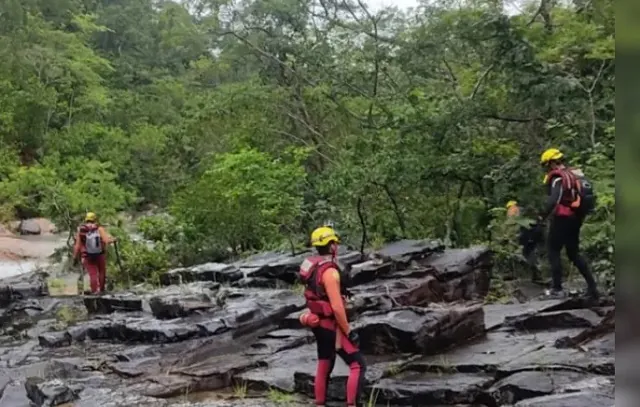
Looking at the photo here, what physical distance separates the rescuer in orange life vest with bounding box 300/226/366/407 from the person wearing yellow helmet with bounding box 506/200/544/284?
669 cm

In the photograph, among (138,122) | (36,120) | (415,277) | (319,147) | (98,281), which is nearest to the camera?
Result: (415,277)

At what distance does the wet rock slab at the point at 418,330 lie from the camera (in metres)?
7.82

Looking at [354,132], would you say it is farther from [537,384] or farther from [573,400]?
[573,400]

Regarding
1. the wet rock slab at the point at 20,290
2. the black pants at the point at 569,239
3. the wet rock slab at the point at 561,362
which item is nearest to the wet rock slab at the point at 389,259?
the black pants at the point at 569,239

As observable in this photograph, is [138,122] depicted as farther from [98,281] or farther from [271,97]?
[98,281]

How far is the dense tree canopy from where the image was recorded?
535 inches

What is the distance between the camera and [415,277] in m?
11.2

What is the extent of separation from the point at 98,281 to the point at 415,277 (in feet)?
21.8

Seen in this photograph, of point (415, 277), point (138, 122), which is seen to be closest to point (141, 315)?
point (415, 277)

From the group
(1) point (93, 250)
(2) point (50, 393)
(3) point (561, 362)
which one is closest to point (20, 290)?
(1) point (93, 250)

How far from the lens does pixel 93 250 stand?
46.9ft

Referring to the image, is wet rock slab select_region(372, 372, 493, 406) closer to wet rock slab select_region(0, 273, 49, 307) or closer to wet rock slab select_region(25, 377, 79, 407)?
wet rock slab select_region(25, 377, 79, 407)

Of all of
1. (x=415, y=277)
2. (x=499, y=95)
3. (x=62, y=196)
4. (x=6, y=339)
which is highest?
(x=499, y=95)

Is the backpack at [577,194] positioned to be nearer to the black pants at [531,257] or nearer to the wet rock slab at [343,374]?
the wet rock slab at [343,374]
